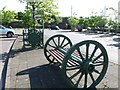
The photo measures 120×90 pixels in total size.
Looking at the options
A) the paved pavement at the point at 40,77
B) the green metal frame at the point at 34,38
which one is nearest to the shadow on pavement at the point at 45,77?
the paved pavement at the point at 40,77

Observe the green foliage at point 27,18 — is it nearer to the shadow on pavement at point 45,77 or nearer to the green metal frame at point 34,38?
the green metal frame at point 34,38

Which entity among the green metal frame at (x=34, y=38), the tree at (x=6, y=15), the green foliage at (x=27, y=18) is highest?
the tree at (x=6, y=15)

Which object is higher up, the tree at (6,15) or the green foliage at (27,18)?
the tree at (6,15)

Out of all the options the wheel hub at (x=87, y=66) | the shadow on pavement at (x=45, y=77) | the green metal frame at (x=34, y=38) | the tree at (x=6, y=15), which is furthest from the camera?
the tree at (x=6, y=15)

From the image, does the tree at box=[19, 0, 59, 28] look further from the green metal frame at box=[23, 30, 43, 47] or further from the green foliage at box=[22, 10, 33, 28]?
the green metal frame at box=[23, 30, 43, 47]

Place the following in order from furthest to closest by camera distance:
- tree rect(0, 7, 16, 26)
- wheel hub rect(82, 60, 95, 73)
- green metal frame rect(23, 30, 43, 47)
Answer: tree rect(0, 7, 16, 26) < green metal frame rect(23, 30, 43, 47) < wheel hub rect(82, 60, 95, 73)

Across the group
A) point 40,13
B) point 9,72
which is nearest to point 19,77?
point 9,72

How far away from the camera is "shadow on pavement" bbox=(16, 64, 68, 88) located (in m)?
5.88

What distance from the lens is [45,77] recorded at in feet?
21.7

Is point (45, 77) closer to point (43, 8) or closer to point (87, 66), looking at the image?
point (87, 66)

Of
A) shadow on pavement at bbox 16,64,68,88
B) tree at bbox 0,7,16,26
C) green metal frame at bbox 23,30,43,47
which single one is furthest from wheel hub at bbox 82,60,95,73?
tree at bbox 0,7,16,26

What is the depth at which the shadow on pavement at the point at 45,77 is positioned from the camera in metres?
5.88

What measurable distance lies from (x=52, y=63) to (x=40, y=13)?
6508 mm

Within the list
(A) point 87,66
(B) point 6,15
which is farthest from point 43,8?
(B) point 6,15
